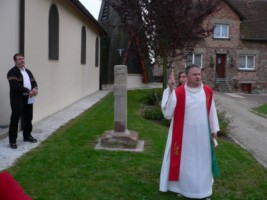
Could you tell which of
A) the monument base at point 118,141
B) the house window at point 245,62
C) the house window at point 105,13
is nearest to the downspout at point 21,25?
the monument base at point 118,141

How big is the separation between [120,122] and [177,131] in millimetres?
3137

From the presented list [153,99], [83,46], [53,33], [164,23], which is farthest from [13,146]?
[83,46]

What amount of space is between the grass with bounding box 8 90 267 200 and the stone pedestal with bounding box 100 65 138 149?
0.37m

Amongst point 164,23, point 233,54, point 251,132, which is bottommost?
point 251,132

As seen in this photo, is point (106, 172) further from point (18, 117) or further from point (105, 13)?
point (105, 13)

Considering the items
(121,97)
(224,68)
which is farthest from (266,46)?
(121,97)

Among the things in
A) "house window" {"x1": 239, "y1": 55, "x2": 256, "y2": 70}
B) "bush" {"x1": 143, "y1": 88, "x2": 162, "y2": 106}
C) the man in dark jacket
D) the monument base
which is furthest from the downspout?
"house window" {"x1": 239, "y1": 55, "x2": 256, "y2": 70}

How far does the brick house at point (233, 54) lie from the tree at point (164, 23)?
1595 cm

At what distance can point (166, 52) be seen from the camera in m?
16.4

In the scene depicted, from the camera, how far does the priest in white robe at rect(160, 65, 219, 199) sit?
5492 mm

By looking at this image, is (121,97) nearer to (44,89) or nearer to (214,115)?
(214,115)

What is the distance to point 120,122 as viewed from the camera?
8617mm

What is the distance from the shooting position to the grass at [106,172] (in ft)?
18.9

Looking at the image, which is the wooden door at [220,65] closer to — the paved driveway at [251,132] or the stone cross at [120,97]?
the paved driveway at [251,132]
